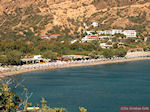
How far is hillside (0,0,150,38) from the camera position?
138 meters

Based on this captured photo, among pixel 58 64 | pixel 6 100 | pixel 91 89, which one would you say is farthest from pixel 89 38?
pixel 6 100

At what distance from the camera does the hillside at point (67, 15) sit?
138 metres

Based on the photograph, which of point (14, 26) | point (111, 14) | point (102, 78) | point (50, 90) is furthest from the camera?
point (111, 14)

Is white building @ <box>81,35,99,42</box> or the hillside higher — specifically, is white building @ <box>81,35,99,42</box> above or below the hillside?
below

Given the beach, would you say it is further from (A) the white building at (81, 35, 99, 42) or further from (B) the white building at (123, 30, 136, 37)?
(B) the white building at (123, 30, 136, 37)

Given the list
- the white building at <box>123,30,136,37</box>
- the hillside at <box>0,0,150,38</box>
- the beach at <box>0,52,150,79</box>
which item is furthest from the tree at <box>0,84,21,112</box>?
the white building at <box>123,30,136,37</box>

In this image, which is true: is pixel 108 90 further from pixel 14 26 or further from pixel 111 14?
pixel 111 14

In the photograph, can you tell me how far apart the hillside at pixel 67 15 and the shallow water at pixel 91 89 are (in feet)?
232

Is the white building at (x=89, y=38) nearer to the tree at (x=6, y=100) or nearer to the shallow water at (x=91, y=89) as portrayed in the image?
the shallow water at (x=91, y=89)

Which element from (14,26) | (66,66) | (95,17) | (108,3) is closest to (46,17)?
(14,26)

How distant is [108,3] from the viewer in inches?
6452

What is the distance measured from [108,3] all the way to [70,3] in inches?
758

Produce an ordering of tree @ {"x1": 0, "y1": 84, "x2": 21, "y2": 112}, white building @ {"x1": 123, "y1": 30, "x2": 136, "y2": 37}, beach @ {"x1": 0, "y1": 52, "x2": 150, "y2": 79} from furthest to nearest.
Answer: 1. white building @ {"x1": 123, "y1": 30, "x2": 136, "y2": 37}
2. beach @ {"x1": 0, "y1": 52, "x2": 150, "y2": 79}
3. tree @ {"x1": 0, "y1": 84, "x2": 21, "y2": 112}

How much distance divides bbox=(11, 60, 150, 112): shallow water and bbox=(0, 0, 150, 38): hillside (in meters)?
70.9
